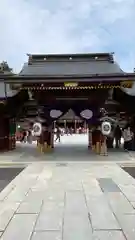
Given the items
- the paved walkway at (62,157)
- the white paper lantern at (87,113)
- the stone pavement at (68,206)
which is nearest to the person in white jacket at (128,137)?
the paved walkway at (62,157)

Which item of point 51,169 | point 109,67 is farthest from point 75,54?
point 51,169

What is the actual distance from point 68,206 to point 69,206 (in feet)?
0.06

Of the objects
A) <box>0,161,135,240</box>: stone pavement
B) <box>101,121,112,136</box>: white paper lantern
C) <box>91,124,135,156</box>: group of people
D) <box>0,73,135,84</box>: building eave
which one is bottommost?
<box>0,161,135,240</box>: stone pavement

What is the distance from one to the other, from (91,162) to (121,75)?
14.3 feet

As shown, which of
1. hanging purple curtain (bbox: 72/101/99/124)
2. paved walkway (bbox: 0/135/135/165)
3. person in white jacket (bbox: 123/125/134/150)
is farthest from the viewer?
person in white jacket (bbox: 123/125/134/150)

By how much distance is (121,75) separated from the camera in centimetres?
1596

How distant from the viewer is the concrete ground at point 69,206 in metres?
5.08

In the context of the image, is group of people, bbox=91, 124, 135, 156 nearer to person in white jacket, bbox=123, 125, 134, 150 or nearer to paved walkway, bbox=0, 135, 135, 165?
person in white jacket, bbox=123, 125, 134, 150

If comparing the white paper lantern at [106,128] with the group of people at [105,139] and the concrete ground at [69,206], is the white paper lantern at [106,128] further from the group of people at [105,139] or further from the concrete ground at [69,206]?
the concrete ground at [69,206]

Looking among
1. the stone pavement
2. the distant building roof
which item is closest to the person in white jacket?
the distant building roof

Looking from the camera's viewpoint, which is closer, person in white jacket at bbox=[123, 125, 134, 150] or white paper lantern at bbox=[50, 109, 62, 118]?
white paper lantern at bbox=[50, 109, 62, 118]

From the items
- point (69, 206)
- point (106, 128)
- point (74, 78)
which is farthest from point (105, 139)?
point (69, 206)

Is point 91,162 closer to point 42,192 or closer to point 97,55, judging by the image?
point 42,192

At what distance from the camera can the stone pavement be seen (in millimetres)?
5082
